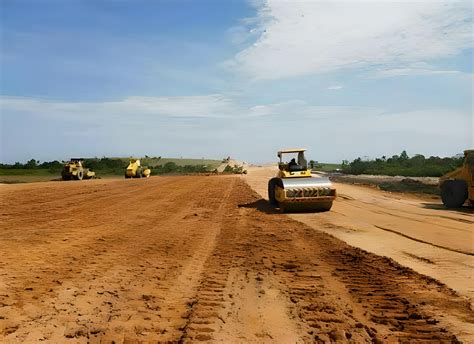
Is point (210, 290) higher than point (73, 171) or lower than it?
lower

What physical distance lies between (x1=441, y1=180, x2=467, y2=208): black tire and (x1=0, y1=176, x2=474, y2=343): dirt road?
8.26 metres

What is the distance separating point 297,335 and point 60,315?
2.82m

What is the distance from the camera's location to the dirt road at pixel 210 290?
4.76 metres

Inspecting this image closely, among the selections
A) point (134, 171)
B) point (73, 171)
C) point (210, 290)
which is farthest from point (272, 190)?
point (134, 171)

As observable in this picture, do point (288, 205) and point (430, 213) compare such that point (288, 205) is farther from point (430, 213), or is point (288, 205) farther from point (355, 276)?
point (355, 276)

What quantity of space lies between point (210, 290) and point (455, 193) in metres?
13.4

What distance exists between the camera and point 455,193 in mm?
16469

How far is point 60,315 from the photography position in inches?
206

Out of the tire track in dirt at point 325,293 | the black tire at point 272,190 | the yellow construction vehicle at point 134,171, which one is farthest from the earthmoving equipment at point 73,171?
the tire track in dirt at point 325,293

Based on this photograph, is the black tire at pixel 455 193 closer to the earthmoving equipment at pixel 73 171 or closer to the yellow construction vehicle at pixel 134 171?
the earthmoving equipment at pixel 73 171

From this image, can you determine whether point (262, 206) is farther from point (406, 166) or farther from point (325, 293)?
point (406, 166)

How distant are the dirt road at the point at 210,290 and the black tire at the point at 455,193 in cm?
826

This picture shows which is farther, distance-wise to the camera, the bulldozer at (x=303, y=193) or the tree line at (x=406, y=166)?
the tree line at (x=406, y=166)

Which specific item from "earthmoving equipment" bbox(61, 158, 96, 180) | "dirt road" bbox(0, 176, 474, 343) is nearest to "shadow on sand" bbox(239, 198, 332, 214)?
"dirt road" bbox(0, 176, 474, 343)
